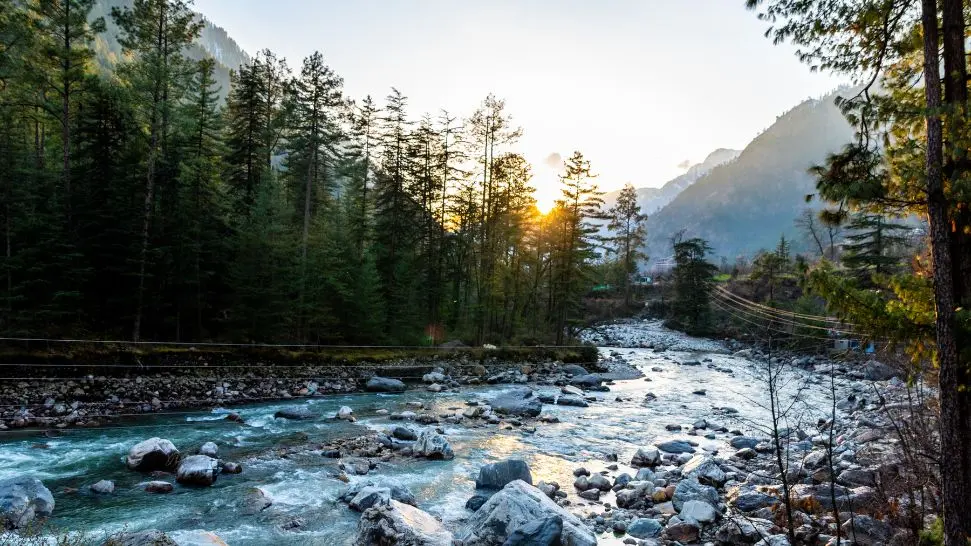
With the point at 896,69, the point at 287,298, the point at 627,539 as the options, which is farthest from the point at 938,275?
the point at 287,298

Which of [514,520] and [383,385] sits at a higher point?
[514,520]

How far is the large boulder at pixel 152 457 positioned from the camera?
951 cm

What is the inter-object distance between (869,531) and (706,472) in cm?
340

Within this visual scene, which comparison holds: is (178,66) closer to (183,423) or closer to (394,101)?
(394,101)

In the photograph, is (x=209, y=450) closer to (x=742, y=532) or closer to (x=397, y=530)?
(x=397, y=530)

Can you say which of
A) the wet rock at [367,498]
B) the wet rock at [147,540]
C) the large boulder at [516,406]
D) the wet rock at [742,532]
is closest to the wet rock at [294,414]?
the large boulder at [516,406]

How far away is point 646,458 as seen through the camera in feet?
37.3

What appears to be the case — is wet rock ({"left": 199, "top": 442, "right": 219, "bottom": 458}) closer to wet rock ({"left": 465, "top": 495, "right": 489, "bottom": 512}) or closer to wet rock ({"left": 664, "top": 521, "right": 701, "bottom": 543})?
wet rock ({"left": 465, "top": 495, "right": 489, "bottom": 512})

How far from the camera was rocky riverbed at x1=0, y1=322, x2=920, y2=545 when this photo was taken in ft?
22.7

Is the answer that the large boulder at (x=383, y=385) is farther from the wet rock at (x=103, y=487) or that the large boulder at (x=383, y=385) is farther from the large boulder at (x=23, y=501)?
the large boulder at (x=23, y=501)

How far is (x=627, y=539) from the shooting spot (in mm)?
7285

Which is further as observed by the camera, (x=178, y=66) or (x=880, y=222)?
(x=880, y=222)

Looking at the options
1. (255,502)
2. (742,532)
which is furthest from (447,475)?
(742,532)

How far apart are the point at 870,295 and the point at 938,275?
650 millimetres
